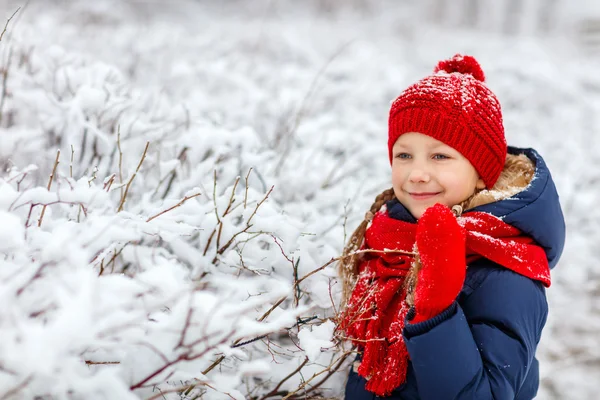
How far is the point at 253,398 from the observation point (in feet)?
6.36

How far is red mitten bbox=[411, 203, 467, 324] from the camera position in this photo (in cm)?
132

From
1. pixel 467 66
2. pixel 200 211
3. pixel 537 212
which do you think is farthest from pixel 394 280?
pixel 467 66

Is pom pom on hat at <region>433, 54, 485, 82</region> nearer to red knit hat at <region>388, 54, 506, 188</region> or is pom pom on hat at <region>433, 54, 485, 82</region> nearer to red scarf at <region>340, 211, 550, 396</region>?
red knit hat at <region>388, 54, 506, 188</region>

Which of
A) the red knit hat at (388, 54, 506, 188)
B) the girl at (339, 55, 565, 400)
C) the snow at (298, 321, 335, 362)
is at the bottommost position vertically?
Answer: the snow at (298, 321, 335, 362)

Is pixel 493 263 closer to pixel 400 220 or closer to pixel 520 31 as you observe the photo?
pixel 400 220

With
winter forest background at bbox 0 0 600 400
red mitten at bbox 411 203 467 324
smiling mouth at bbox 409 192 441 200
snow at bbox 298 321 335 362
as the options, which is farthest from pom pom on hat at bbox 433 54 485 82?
snow at bbox 298 321 335 362

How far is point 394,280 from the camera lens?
5.29 ft

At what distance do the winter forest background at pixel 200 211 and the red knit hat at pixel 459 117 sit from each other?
556 mm

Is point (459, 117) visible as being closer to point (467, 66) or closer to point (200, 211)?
point (467, 66)

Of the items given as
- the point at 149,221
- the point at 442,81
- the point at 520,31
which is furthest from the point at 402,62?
the point at 520,31

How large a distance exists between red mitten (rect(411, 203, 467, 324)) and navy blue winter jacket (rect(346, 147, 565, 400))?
2.0 inches

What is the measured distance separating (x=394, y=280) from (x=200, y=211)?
2.42 feet

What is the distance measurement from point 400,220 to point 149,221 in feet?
2.69

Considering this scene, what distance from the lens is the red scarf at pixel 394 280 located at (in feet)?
4.87
